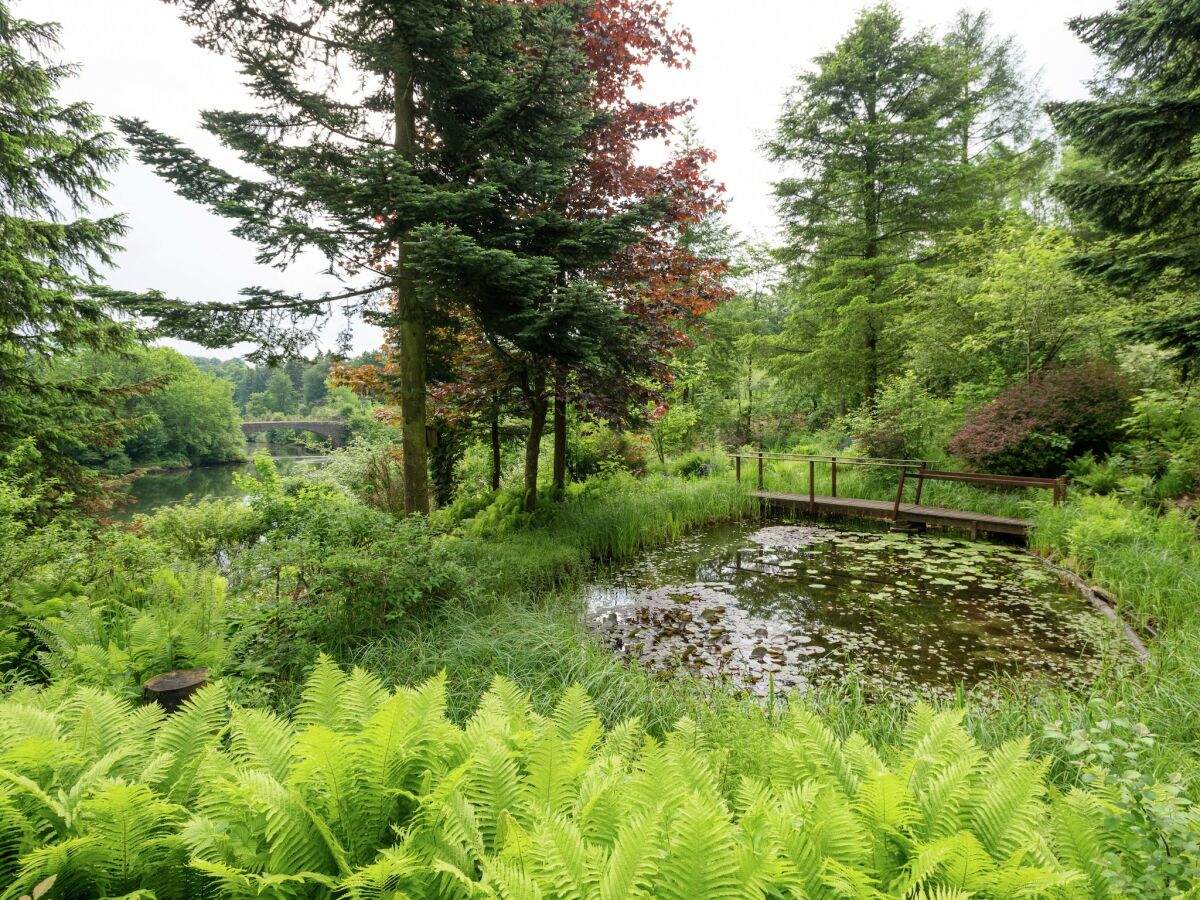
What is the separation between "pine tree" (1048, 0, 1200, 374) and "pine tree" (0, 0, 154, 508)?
11068 millimetres

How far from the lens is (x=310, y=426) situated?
109ft

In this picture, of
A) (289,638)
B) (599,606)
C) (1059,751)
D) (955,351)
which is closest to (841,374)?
(955,351)

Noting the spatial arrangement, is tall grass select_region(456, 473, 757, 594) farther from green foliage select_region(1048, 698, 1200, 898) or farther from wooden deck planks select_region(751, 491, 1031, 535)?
green foliage select_region(1048, 698, 1200, 898)

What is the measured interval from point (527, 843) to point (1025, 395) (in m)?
A: 9.83

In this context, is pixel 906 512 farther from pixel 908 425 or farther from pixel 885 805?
pixel 885 805

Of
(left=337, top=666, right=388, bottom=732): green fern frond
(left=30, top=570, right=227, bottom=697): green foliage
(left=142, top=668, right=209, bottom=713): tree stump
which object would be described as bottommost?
(left=30, top=570, right=227, bottom=697): green foliage

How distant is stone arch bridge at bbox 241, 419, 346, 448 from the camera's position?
3148cm

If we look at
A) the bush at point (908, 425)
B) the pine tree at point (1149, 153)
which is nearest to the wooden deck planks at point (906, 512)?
the bush at point (908, 425)

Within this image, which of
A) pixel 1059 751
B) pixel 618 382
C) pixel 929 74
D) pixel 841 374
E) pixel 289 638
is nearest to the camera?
pixel 1059 751

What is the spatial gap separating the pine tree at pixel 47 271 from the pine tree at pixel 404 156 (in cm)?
265

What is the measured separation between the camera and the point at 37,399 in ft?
20.0

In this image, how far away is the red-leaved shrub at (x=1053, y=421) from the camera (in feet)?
24.4

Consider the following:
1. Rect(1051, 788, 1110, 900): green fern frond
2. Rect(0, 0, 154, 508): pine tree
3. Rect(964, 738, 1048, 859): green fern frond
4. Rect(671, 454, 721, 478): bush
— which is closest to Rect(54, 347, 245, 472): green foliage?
Rect(0, 0, 154, 508): pine tree

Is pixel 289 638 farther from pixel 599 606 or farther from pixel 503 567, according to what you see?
pixel 599 606
